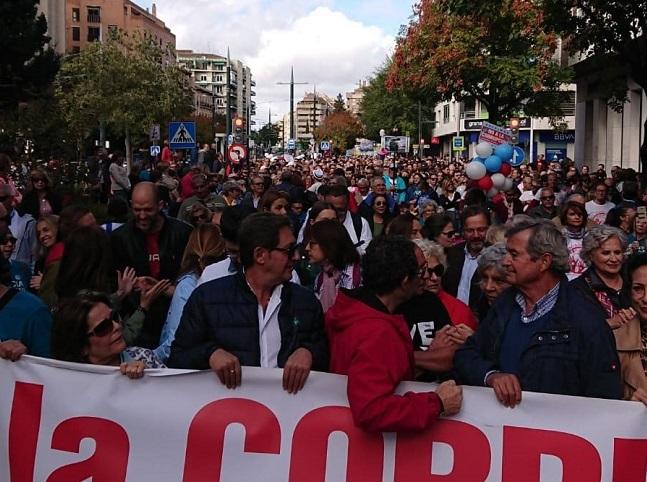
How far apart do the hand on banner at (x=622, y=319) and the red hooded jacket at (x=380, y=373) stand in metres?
1.21

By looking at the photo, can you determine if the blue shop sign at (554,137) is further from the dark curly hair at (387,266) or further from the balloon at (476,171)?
the dark curly hair at (387,266)

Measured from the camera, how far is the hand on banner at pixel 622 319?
4680 mm

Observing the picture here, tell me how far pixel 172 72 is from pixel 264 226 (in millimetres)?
42122

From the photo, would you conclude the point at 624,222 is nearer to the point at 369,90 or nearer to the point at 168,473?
the point at 168,473

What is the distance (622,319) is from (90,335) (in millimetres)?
2427

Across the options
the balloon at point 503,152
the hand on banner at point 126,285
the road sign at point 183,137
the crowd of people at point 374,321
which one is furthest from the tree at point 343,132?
the crowd of people at point 374,321

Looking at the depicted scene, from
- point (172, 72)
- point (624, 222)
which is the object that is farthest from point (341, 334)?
point (172, 72)

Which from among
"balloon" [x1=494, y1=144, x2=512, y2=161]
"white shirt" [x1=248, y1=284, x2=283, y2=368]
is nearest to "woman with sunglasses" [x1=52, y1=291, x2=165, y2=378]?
"white shirt" [x1=248, y1=284, x2=283, y2=368]

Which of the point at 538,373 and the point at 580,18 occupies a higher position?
the point at 580,18

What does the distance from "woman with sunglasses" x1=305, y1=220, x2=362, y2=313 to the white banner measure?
7.33 ft

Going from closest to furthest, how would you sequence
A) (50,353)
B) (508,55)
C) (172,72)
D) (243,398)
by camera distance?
(243,398) → (50,353) → (508,55) → (172,72)

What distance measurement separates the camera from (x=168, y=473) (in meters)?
4.33

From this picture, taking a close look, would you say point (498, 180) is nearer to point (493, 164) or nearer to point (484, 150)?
point (493, 164)

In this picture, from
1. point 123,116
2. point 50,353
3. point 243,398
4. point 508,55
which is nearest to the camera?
point 243,398
